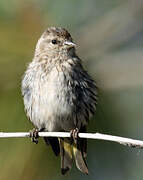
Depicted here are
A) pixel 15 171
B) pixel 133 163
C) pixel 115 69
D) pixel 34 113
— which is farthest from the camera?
pixel 34 113

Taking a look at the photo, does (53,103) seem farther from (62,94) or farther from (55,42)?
(55,42)

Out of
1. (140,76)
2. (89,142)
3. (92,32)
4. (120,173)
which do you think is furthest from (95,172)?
(92,32)

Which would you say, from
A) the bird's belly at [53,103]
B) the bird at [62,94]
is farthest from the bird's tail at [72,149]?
the bird's belly at [53,103]

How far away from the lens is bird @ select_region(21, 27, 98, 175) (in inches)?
139

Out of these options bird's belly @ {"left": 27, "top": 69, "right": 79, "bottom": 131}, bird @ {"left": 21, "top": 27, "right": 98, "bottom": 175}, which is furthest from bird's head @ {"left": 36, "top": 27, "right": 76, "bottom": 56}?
bird's belly @ {"left": 27, "top": 69, "right": 79, "bottom": 131}

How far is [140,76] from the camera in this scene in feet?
9.55

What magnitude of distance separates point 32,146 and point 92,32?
38.5 inches

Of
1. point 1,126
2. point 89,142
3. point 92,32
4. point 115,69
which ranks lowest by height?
point 89,142

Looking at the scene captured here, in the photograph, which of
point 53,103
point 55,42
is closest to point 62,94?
point 53,103

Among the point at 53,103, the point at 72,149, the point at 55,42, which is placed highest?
the point at 55,42

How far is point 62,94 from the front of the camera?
3.52m

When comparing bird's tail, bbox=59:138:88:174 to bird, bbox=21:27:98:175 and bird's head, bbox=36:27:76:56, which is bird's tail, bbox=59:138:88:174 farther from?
bird's head, bbox=36:27:76:56

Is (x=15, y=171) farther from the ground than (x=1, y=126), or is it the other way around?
(x=1, y=126)

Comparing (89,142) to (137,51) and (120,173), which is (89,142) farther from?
(137,51)
